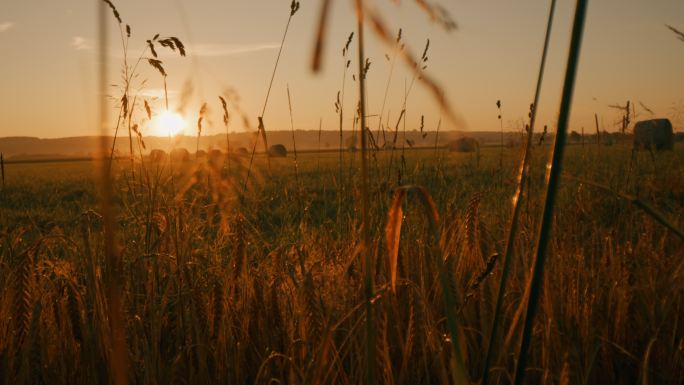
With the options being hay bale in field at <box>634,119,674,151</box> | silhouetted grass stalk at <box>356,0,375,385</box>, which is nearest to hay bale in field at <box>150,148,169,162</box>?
silhouetted grass stalk at <box>356,0,375,385</box>

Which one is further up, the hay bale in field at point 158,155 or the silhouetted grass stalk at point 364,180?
the silhouetted grass stalk at point 364,180

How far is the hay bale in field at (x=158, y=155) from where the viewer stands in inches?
92.2

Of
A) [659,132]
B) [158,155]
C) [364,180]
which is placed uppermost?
[659,132]

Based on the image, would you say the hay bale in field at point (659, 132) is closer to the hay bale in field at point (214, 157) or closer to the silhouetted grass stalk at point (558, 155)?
the hay bale in field at point (214, 157)

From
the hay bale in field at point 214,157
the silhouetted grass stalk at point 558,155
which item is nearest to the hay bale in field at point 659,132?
the hay bale in field at point 214,157

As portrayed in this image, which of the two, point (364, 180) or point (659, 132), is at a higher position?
point (659, 132)

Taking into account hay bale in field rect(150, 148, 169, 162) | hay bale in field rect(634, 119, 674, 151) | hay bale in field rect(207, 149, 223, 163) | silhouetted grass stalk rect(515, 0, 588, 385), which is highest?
hay bale in field rect(634, 119, 674, 151)

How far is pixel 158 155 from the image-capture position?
7.89 feet

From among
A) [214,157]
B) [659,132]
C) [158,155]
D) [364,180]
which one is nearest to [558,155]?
[364,180]

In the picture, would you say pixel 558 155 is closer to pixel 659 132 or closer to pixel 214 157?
pixel 214 157

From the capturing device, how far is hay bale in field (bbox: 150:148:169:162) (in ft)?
7.68

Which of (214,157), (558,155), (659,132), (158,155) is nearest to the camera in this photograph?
(558,155)

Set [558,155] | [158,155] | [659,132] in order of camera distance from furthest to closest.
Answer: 1. [659,132]
2. [158,155]
3. [558,155]

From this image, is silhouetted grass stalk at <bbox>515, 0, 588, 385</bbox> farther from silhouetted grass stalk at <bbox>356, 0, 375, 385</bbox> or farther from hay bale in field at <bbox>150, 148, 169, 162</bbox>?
hay bale in field at <bbox>150, 148, 169, 162</bbox>
